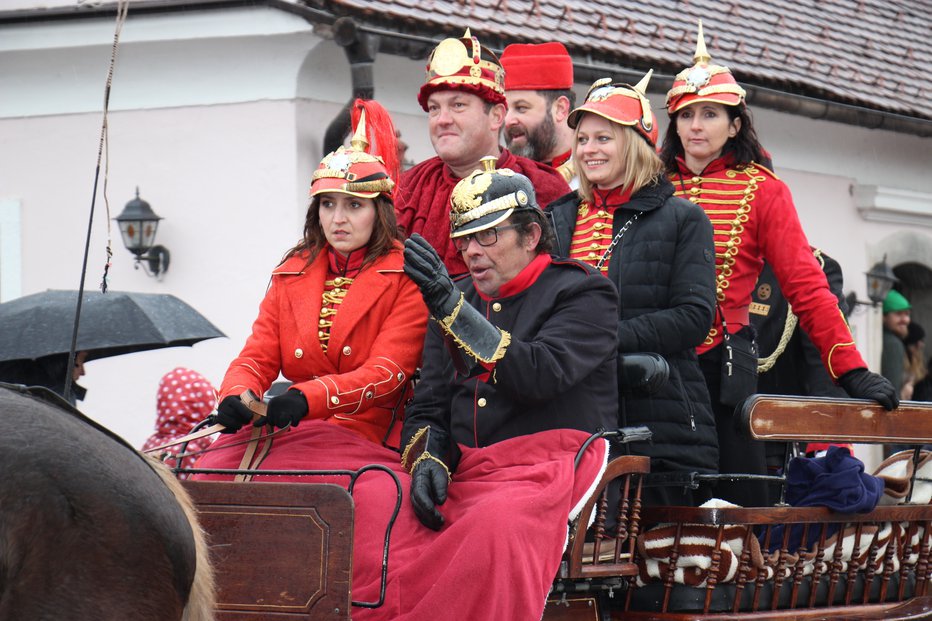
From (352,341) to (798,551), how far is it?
1.70 metres

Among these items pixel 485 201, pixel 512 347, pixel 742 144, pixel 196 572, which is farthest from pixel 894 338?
pixel 196 572

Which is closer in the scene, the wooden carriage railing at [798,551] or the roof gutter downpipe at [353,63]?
the wooden carriage railing at [798,551]

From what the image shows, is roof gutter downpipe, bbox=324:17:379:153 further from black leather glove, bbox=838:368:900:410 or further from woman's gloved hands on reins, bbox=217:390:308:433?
woman's gloved hands on reins, bbox=217:390:308:433

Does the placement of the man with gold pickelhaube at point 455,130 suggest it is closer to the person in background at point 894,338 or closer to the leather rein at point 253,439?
the leather rein at point 253,439

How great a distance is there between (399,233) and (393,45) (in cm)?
520

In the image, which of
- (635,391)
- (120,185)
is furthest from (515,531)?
(120,185)

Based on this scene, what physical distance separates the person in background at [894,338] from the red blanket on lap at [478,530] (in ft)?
30.7

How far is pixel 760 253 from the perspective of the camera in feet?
17.9

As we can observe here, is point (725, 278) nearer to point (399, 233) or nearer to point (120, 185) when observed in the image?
point (399, 233)

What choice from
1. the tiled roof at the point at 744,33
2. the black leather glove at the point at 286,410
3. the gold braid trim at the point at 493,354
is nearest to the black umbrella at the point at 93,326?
the black leather glove at the point at 286,410

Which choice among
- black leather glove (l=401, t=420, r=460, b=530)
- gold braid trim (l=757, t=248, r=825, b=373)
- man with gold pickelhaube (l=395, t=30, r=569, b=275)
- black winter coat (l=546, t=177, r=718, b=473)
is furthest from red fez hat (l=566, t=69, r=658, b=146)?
gold braid trim (l=757, t=248, r=825, b=373)

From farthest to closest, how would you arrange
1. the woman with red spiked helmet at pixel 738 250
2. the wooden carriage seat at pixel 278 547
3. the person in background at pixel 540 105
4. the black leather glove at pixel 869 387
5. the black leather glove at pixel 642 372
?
the person in background at pixel 540 105, the woman with red spiked helmet at pixel 738 250, the black leather glove at pixel 869 387, the black leather glove at pixel 642 372, the wooden carriage seat at pixel 278 547

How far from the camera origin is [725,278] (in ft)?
17.7

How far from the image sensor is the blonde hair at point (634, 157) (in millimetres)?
4895
